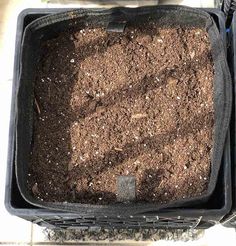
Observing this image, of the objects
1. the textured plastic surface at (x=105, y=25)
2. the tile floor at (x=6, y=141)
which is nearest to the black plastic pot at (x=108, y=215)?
the textured plastic surface at (x=105, y=25)

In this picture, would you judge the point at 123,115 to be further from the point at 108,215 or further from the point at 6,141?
the point at 6,141

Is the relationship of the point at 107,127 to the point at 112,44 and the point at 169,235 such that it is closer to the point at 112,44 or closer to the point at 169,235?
the point at 112,44

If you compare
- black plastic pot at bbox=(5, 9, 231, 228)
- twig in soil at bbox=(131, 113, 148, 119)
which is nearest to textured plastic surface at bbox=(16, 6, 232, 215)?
black plastic pot at bbox=(5, 9, 231, 228)

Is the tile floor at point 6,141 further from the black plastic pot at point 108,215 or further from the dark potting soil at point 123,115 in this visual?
the dark potting soil at point 123,115

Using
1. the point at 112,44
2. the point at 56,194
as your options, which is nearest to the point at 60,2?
the point at 112,44

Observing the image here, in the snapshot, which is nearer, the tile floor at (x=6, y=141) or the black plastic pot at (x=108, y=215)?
the black plastic pot at (x=108, y=215)

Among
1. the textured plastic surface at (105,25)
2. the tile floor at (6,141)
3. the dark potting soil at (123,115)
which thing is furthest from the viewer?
the tile floor at (6,141)
